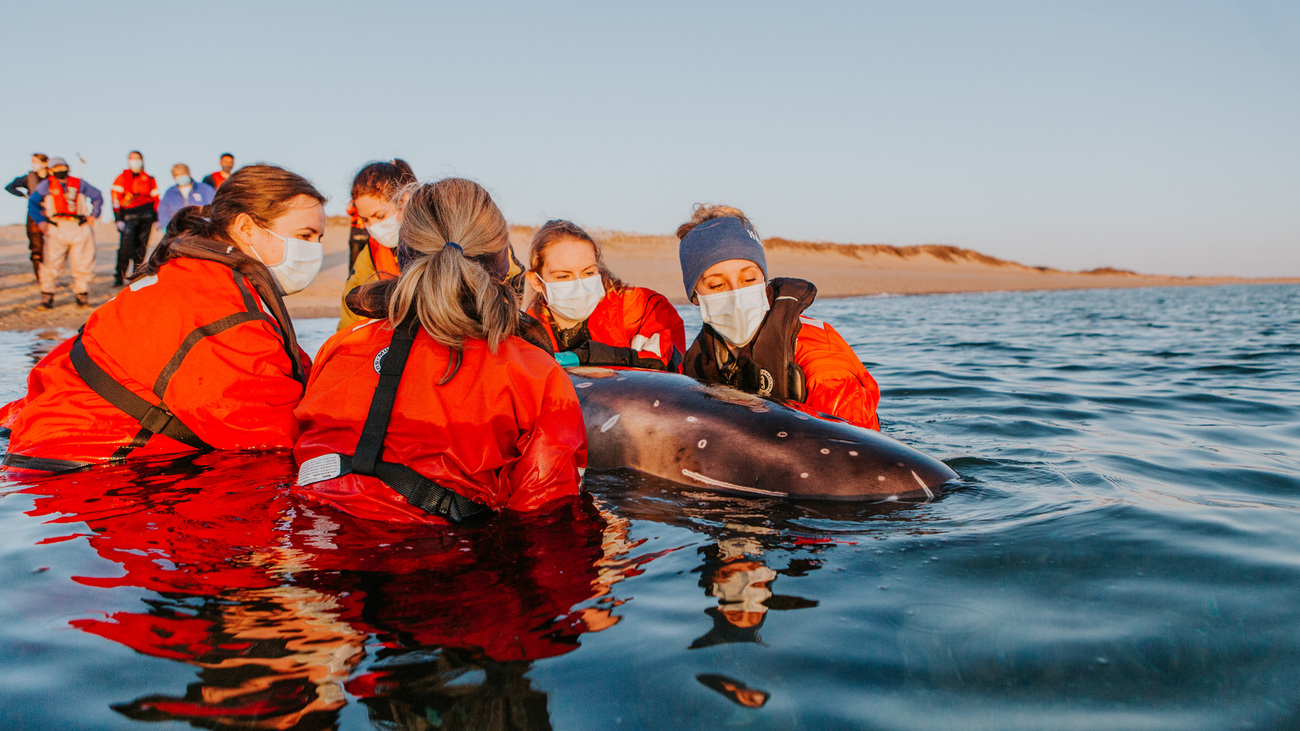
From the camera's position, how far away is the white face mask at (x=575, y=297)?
17.1 ft

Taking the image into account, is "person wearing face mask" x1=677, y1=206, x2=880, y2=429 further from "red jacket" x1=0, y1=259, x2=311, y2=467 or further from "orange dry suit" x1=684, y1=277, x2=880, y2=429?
"red jacket" x1=0, y1=259, x2=311, y2=467

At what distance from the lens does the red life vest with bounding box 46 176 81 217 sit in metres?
12.7

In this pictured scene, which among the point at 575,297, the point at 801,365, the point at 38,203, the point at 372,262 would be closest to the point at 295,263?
the point at 575,297

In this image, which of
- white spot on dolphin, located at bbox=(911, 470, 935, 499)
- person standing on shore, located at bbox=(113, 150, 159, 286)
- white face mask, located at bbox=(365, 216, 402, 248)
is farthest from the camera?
person standing on shore, located at bbox=(113, 150, 159, 286)

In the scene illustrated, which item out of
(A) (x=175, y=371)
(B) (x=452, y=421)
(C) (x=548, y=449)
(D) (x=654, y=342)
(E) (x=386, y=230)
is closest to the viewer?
(B) (x=452, y=421)

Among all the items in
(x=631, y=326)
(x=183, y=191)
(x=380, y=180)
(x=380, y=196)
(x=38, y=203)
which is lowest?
(x=631, y=326)

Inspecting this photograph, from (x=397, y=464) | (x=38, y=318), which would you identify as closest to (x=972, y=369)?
(x=397, y=464)

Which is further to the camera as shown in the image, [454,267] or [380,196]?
[380,196]

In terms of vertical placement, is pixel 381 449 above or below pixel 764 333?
below

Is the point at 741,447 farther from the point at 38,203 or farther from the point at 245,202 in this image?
the point at 38,203

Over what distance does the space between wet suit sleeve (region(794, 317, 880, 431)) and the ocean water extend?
1.77ft

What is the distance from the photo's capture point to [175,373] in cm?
388

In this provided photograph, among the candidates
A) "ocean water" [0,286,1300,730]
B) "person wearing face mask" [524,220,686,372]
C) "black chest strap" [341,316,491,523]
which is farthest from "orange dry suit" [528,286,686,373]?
"black chest strap" [341,316,491,523]

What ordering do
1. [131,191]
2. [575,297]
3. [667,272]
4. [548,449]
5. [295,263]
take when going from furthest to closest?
[667,272]
[131,191]
[575,297]
[295,263]
[548,449]
